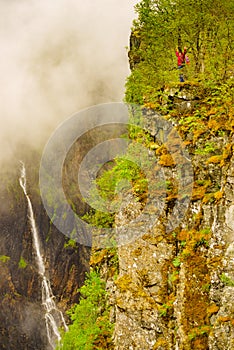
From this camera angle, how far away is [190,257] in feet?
34.5

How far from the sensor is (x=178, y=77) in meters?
14.7

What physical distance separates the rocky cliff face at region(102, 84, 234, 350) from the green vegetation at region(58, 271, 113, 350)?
2.96m

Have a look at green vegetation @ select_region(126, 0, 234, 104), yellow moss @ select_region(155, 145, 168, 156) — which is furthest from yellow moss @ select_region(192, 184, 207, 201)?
green vegetation @ select_region(126, 0, 234, 104)

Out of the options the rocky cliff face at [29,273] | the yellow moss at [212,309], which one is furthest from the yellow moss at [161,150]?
the rocky cliff face at [29,273]

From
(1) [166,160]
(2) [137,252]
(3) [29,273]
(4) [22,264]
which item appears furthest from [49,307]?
(1) [166,160]

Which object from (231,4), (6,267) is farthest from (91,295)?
(6,267)

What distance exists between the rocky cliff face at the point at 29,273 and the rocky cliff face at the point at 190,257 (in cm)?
4525

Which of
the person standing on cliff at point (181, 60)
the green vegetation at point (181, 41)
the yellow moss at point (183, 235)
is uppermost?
the green vegetation at point (181, 41)

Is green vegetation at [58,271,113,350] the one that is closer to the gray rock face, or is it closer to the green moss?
the gray rock face

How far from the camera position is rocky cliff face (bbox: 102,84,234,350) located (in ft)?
30.7

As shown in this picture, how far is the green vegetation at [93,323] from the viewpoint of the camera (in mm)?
14406

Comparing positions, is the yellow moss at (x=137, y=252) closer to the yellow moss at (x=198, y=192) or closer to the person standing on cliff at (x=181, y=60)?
the yellow moss at (x=198, y=192)

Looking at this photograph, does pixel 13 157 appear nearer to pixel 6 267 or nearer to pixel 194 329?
pixel 6 267

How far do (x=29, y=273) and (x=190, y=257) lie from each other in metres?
52.0
